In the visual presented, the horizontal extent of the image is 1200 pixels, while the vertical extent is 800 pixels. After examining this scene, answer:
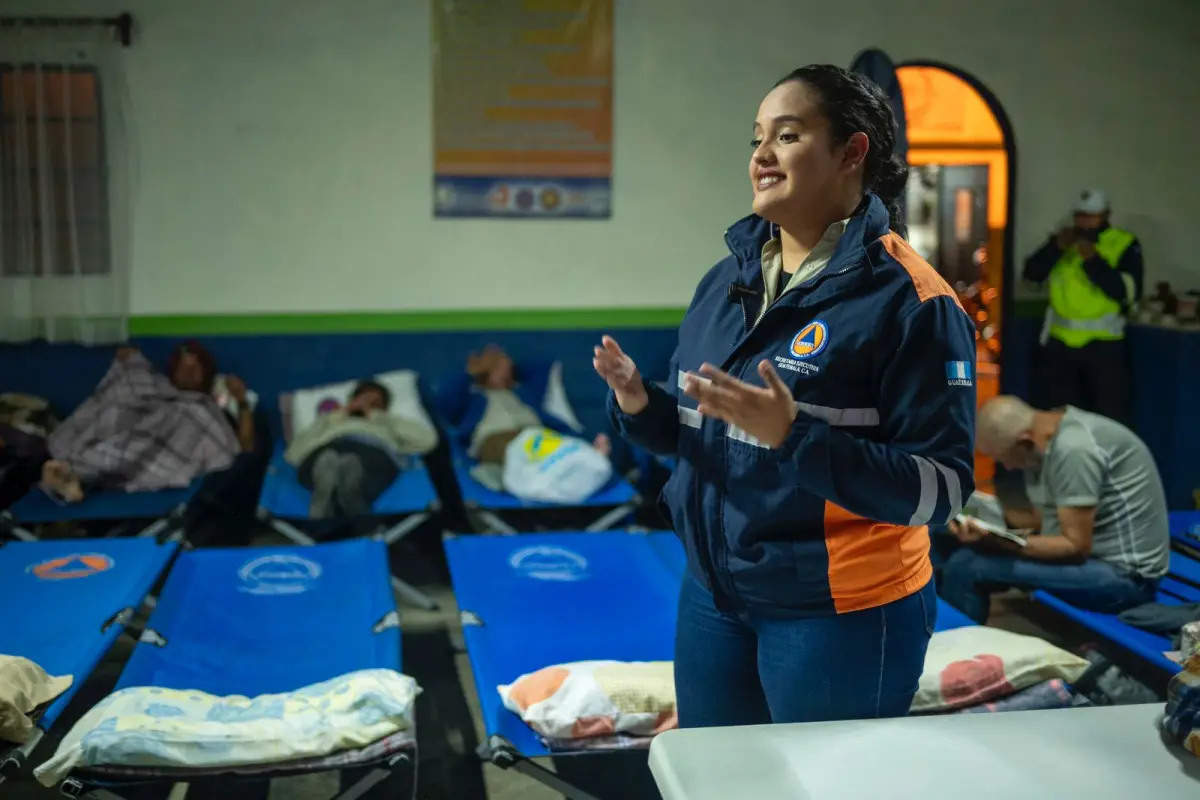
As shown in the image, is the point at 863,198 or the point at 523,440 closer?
the point at 863,198

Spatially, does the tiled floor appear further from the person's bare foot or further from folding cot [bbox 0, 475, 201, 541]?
the person's bare foot

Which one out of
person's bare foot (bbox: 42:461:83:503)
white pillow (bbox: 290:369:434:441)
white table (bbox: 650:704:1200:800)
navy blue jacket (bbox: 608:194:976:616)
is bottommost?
person's bare foot (bbox: 42:461:83:503)

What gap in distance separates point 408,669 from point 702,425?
212cm

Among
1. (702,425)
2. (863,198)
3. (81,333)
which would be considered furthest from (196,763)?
(81,333)

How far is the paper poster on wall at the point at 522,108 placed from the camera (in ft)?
15.5

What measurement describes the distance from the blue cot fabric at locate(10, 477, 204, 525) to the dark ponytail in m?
3.03

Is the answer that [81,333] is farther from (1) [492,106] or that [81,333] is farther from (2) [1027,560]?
(2) [1027,560]

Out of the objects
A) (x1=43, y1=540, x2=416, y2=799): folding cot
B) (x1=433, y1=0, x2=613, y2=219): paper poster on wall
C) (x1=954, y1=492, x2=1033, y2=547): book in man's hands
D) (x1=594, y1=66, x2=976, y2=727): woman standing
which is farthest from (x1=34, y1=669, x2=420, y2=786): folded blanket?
(x1=433, y1=0, x2=613, y2=219): paper poster on wall

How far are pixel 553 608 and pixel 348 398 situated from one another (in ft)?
6.07

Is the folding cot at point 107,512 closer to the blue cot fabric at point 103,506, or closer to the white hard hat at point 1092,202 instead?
the blue cot fabric at point 103,506

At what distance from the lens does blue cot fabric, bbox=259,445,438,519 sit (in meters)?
3.85

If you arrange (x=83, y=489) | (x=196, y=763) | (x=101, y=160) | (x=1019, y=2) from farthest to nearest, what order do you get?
(x=1019, y=2)
(x=101, y=160)
(x=83, y=489)
(x=196, y=763)

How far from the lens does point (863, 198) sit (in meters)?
1.37

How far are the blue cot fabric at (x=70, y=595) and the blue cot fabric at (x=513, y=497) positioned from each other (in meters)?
1.07
